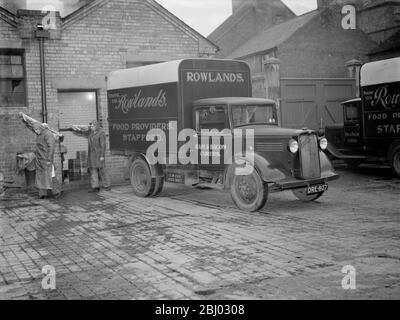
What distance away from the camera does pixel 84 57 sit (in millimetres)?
13445

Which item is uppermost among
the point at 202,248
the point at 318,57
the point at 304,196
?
the point at 318,57

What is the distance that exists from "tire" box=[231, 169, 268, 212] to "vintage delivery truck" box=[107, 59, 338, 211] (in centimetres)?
2

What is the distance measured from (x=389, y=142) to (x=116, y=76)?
7445 millimetres

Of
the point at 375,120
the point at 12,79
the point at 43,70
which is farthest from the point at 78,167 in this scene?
the point at 375,120

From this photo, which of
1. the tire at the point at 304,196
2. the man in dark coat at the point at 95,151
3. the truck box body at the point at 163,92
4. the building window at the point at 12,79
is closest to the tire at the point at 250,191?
the tire at the point at 304,196

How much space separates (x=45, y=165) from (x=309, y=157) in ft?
20.0

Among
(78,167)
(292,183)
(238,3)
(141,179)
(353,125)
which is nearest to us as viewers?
(292,183)

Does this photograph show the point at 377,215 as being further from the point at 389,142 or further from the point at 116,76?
the point at 116,76

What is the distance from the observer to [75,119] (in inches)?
540

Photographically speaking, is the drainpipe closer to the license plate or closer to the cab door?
the license plate

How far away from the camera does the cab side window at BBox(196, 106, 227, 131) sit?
905cm

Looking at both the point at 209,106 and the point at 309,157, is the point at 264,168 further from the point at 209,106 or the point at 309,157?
the point at 209,106
